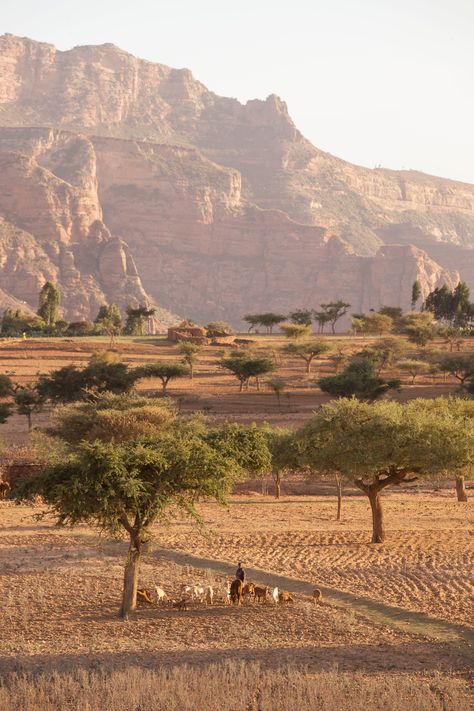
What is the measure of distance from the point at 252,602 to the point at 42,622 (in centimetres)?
542

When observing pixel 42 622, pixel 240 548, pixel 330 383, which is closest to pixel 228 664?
pixel 42 622

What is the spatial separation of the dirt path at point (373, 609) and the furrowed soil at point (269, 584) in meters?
0.04

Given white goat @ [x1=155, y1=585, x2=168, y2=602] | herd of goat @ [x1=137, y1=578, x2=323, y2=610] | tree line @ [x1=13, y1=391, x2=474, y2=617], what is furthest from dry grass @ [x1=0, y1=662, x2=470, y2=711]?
herd of goat @ [x1=137, y1=578, x2=323, y2=610]

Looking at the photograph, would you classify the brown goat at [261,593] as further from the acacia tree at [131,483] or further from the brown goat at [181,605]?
the acacia tree at [131,483]

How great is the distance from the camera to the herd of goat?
76.5ft

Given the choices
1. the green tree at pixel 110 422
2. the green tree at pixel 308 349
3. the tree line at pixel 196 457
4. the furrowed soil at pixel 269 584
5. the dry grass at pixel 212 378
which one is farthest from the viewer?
the green tree at pixel 308 349

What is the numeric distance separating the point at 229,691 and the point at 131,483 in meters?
6.10

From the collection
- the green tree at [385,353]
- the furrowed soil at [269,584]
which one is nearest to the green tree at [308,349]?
the green tree at [385,353]

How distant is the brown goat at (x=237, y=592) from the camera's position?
76.5ft

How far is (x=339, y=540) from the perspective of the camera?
109 ft

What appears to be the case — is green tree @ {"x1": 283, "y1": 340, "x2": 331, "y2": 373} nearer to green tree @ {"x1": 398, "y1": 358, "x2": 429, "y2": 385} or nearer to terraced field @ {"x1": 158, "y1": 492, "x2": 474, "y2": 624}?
green tree @ {"x1": 398, "y1": 358, "x2": 429, "y2": 385}

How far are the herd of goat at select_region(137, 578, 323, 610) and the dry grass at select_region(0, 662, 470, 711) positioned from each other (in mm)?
5673

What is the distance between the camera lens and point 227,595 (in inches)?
927

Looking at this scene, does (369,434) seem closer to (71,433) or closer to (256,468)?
(256,468)
